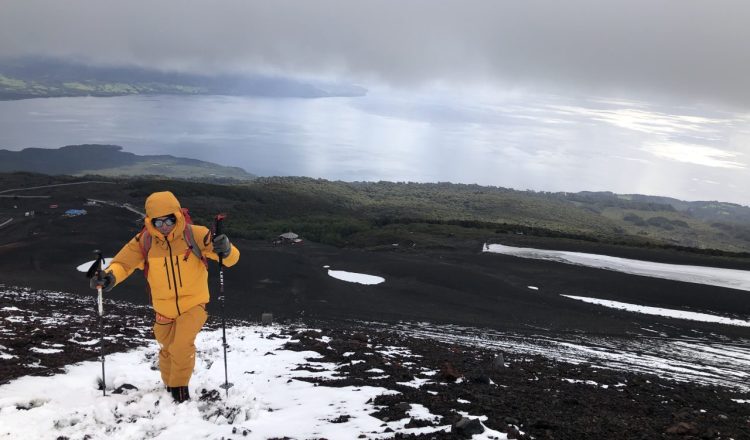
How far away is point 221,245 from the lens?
6164 mm

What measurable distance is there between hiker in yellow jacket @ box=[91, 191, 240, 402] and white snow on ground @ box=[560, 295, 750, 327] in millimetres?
21338

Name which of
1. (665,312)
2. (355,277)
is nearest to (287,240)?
(355,277)

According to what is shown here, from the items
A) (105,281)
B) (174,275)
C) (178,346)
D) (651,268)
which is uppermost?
(174,275)

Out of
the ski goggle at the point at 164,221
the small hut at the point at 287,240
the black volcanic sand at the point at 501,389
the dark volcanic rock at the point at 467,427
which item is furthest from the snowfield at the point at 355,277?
the dark volcanic rock at the point at 467,427

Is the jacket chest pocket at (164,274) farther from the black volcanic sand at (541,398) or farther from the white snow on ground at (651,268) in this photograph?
the white snow on ground at (651,268)

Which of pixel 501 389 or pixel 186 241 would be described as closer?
pixel 186 241

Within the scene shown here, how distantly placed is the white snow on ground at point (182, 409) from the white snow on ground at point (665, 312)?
19.4m

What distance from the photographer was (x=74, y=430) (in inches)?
197

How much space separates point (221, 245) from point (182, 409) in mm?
1990

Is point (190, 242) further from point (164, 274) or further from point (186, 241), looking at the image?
point (164, 274)

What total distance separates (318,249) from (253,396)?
29.2 m

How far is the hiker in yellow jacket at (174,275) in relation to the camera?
609 centimetres

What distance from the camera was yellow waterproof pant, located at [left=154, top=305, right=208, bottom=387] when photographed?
240 inches

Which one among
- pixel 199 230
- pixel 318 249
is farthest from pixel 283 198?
pixel 199 230
